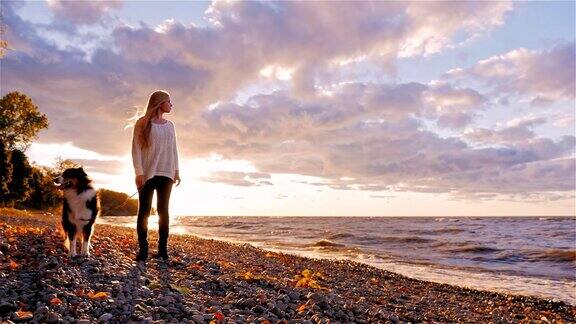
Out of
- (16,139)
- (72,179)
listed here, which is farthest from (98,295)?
(16,139)

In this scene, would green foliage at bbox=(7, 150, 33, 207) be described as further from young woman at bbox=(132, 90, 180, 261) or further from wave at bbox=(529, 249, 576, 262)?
wave at bbox=(529, 249, 576, 262)

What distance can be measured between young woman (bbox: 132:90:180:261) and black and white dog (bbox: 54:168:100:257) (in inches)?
32.5

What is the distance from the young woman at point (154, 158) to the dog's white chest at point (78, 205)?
2.78ft

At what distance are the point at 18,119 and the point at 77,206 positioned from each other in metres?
38.7

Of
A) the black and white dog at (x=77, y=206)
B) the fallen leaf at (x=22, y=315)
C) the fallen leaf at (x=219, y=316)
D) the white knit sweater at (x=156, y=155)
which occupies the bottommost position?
the fallen leaf at (x=219, y=316)

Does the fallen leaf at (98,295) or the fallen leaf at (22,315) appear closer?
the fallen leaf at (22,315)

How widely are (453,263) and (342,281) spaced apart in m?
12.2

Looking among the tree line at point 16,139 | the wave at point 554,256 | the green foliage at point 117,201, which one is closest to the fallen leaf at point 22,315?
the wave at point 554,256

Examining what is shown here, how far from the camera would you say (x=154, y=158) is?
26.9 feet

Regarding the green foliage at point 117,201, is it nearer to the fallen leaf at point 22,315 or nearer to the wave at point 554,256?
the wave at point 554,256

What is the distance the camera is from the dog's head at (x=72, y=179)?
796cm

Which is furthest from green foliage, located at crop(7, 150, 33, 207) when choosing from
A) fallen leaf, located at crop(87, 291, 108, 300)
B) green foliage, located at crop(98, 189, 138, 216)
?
green foliage, located at crop(98, 189, 138, 216)

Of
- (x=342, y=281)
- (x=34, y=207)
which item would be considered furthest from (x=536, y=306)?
(x=34, y=207)

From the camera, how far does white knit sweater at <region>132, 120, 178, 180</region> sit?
8102 mm
